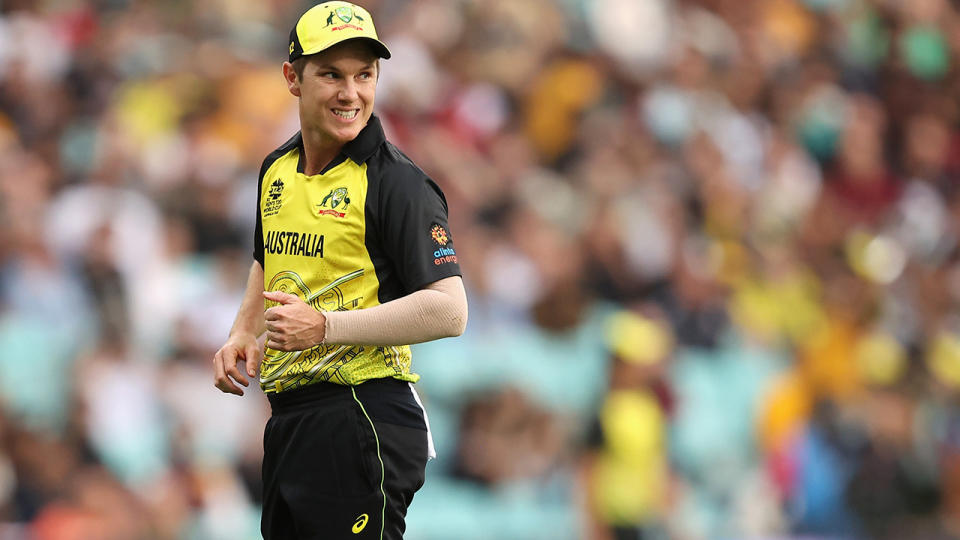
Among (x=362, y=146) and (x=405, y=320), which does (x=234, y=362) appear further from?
(x=362, y=146)

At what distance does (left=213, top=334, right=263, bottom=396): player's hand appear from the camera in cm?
438

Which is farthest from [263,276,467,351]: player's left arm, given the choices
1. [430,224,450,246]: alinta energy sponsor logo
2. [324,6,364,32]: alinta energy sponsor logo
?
[324,6,364,32]: alinta energy sponsor logo

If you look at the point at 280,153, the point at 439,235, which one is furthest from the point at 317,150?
the point at 439,235

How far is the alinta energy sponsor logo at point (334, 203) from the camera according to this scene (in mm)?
4238

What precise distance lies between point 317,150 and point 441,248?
20.0 inches

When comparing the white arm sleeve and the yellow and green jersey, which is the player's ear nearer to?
the yellow and green jersey

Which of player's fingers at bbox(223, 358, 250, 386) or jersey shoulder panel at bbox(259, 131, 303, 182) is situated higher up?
jersey shoulder panel at bbox(259, 131, 303, 182)

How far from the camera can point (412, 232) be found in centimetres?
417

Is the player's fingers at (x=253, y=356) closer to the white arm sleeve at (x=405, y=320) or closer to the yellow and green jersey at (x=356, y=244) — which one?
the yellow and green jersey at (x=356, y=244)

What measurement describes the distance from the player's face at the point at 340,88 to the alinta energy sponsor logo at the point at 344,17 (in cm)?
6

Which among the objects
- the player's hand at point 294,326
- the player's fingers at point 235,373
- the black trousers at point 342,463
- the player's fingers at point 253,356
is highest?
the player's hand at point 294,326

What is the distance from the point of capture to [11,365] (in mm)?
8758

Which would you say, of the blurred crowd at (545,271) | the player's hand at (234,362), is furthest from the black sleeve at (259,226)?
the blurred crowd at (545,271)

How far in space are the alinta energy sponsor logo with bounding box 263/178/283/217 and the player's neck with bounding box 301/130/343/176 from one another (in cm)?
10
